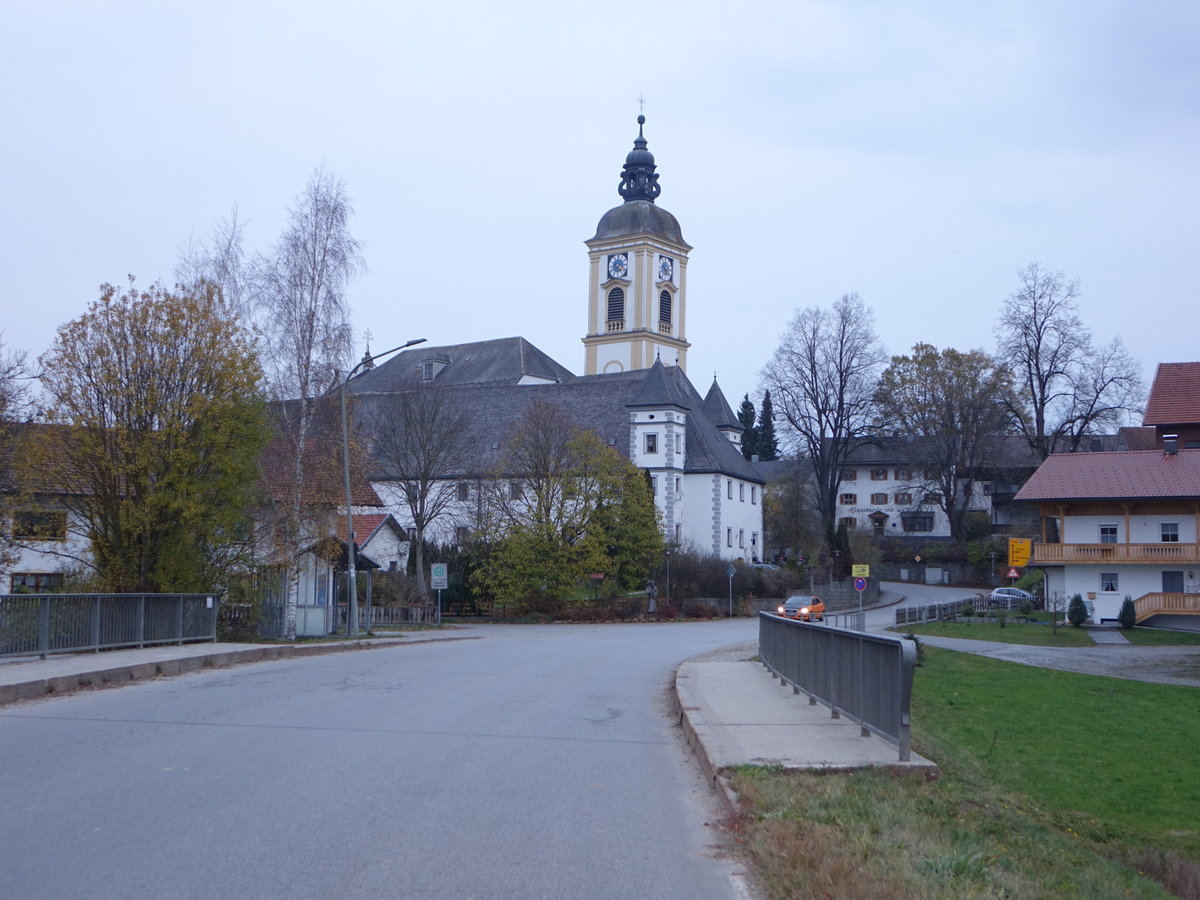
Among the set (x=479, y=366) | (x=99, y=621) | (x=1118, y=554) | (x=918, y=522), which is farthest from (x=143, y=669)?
(x=918, y=522)

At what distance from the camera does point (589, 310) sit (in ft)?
341

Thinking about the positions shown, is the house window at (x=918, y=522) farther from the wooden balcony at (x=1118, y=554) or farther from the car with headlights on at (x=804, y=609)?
the car with headlights on at (x=804, y=609)

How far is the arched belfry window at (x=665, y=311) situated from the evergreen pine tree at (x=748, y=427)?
24.1m

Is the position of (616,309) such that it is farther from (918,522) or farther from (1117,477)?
(1117,477)

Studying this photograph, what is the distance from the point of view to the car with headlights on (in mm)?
45969

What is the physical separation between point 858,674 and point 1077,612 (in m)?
41.9

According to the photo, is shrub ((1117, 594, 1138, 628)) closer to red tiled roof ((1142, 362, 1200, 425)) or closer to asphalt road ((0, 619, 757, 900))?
red tiled roof ((1142, 362, 1200, 425))

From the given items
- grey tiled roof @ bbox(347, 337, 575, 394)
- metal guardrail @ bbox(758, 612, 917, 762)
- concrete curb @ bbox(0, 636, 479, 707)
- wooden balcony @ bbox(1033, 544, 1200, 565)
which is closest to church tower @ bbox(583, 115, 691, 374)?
grey tiled roof @ bbox(347, 337, 575, 394)

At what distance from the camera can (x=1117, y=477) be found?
52.9 meters

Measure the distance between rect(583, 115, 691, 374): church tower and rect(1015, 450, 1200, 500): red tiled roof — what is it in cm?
4932

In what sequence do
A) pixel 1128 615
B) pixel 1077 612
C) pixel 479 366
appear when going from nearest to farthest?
pixel 1128 615 < pixel 1077 612 < pixel 479 366

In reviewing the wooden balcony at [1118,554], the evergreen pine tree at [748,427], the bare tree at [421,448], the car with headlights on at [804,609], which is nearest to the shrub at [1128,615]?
the wooden balcony at [1118,554]

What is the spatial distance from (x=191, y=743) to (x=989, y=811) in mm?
7104

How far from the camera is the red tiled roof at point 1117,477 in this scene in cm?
5153
